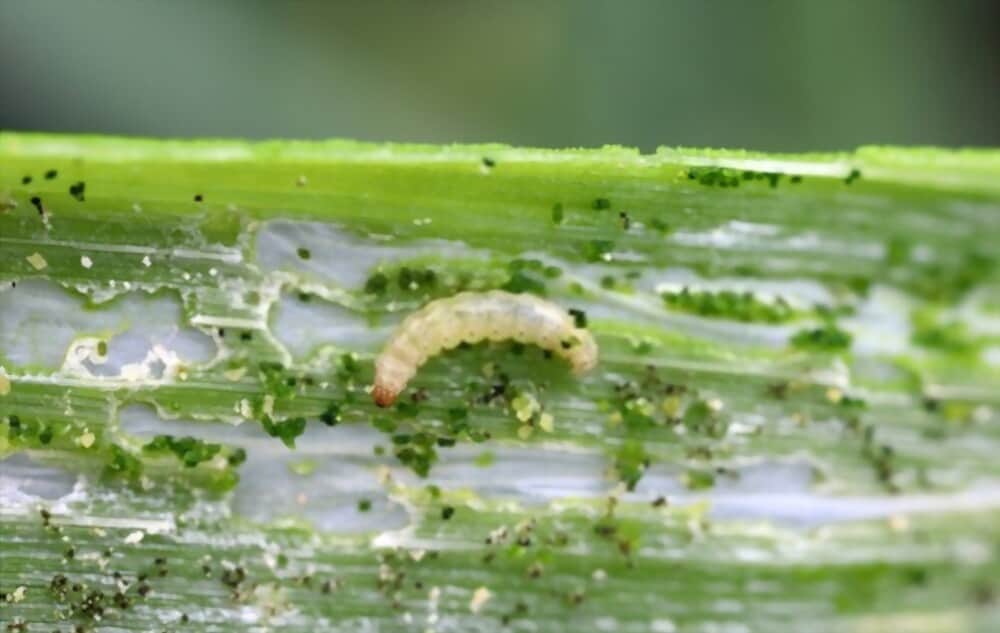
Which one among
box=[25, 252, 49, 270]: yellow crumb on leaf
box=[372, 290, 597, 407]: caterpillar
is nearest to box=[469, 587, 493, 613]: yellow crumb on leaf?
box=[372, 290, 597, 407]: caterpillar

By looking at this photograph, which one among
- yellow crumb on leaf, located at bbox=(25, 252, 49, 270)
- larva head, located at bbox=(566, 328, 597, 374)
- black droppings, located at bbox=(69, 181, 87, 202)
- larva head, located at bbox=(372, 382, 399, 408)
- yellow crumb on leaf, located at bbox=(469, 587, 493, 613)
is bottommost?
yellow crumb on leaf, located at bbox=(469, 587, 493, 613)

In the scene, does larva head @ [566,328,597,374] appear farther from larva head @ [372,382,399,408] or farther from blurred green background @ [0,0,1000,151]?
blurred green background @ [0,0,1000,151]

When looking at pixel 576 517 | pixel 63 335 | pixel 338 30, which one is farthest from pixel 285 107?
pixel 576 517

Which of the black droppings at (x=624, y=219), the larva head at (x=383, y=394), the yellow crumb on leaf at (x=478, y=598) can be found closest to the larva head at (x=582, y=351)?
the black droppings at (x=624, y=219)

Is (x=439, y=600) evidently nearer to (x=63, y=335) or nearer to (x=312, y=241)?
(x=312, y=241)

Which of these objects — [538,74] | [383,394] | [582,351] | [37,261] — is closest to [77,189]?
[37,261]

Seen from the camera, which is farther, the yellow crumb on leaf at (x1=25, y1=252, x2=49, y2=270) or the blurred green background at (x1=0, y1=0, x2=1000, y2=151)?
the blurred green background at (x1=0, y1=0, x2=1000, y2=151)
